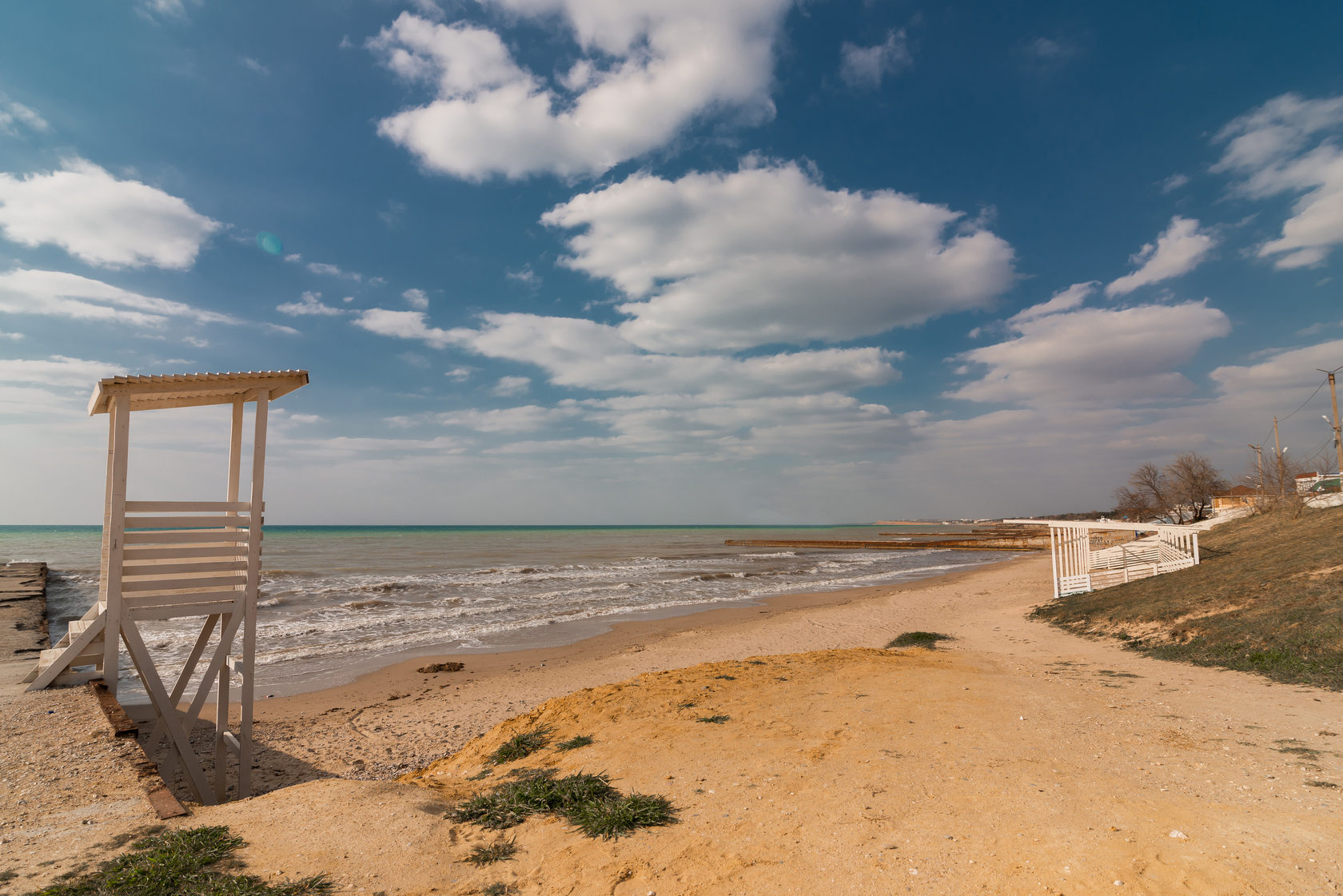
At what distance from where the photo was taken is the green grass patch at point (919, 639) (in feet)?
42.1

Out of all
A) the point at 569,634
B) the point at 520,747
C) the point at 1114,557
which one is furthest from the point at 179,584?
the point at 1114,557

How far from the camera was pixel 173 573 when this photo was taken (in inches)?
255

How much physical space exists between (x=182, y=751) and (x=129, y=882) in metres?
3.87

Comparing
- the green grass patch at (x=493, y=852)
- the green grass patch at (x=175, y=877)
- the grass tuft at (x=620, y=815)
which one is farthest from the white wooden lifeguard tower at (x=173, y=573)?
the grass tuft at (x=620, y=815)

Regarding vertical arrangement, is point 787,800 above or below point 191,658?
below

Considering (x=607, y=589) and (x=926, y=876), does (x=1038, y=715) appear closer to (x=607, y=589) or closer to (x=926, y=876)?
(x=926, y=876)

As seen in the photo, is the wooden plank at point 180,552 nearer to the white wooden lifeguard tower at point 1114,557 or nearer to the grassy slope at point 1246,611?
the grassy slope at point 1246,611

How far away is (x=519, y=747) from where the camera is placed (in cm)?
657

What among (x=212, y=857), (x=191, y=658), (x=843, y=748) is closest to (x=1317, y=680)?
(x=843, y=748)

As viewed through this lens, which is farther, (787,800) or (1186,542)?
(1186,542)

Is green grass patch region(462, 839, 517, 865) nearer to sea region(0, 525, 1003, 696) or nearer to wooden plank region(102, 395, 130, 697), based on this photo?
wooden plank region(102, 395, 130, 697)

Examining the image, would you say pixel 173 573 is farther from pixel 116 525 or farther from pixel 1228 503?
pixel 1228 503

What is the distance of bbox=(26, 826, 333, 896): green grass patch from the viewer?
314 cm

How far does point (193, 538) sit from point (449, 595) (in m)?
17.9
